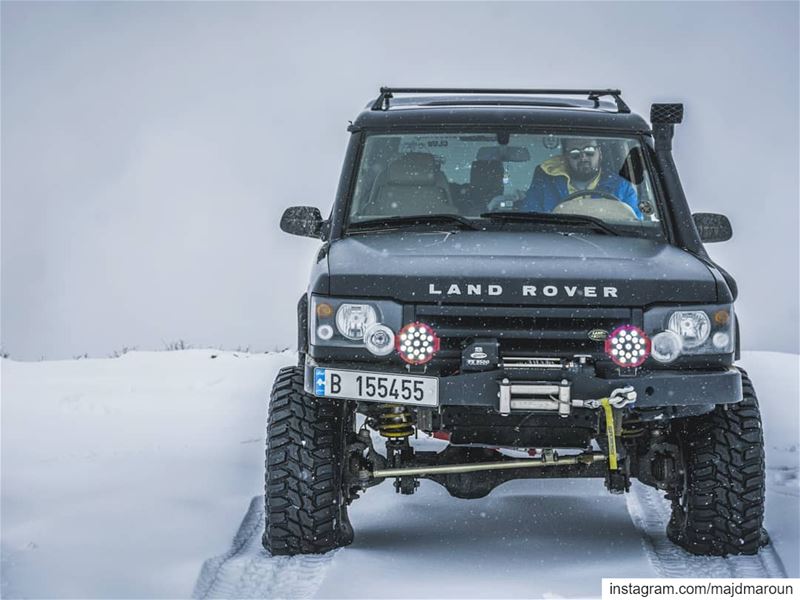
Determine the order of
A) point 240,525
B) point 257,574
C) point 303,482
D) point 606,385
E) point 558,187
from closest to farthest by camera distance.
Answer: point 606,385
point 257,574
point 303,482
point 240,525
point 558,187

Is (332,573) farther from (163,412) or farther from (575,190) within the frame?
(163,412)

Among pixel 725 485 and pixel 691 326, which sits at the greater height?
pixel 691 326

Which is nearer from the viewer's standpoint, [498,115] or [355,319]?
[355,319]

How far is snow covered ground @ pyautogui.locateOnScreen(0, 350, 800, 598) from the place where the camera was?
5.54m

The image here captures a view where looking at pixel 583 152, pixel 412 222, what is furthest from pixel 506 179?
pixel 412 222

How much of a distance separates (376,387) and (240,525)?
1.44 meters

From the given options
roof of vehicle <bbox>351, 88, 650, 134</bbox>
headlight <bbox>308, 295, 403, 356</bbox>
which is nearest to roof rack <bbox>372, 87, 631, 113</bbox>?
roof of vehicle <bbox>351, 88, 650, 134</bbox>

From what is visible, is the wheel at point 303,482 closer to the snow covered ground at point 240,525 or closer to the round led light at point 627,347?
the snow covered ground at point 240,525

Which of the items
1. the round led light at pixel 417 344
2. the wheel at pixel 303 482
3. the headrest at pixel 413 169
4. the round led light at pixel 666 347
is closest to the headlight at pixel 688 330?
the round led light at pixel 666 347

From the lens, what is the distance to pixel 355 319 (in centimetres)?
579

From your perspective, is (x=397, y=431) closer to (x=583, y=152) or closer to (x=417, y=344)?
(x=417, y=344)

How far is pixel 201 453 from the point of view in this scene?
8.62 metres

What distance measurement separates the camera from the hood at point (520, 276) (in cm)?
572

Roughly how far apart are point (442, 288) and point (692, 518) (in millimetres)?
1497
